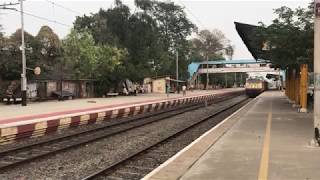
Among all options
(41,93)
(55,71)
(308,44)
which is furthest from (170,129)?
(55,71)

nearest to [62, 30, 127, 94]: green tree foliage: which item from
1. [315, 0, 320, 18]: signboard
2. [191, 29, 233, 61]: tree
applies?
[315, 0, 320, 18]: signboard

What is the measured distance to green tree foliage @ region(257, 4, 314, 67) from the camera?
99.9ft

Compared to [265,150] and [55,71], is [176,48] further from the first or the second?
[265,150]

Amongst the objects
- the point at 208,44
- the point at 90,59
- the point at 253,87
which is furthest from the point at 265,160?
the point at 208,44

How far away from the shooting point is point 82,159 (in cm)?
1340

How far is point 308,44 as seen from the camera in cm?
3056

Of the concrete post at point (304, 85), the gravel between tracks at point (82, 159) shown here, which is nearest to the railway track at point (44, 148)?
the gravel between tracks at point (82, 159)

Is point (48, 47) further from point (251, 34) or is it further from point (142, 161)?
point (142, 161)

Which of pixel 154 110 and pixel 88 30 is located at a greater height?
pixel 88 30

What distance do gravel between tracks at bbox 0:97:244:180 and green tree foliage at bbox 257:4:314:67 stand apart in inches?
537

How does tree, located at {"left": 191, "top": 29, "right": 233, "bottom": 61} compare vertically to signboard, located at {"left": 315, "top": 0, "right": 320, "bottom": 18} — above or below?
above

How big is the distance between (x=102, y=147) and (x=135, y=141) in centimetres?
204

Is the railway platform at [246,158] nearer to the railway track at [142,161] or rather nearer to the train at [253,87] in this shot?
the railway track at [142,161]

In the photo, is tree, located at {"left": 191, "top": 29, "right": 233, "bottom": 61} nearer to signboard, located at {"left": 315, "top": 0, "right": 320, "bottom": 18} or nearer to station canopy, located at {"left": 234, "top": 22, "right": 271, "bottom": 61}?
station canopy, located at {"left": 234, "top": 22, "right": 271, "bottom": 61}
